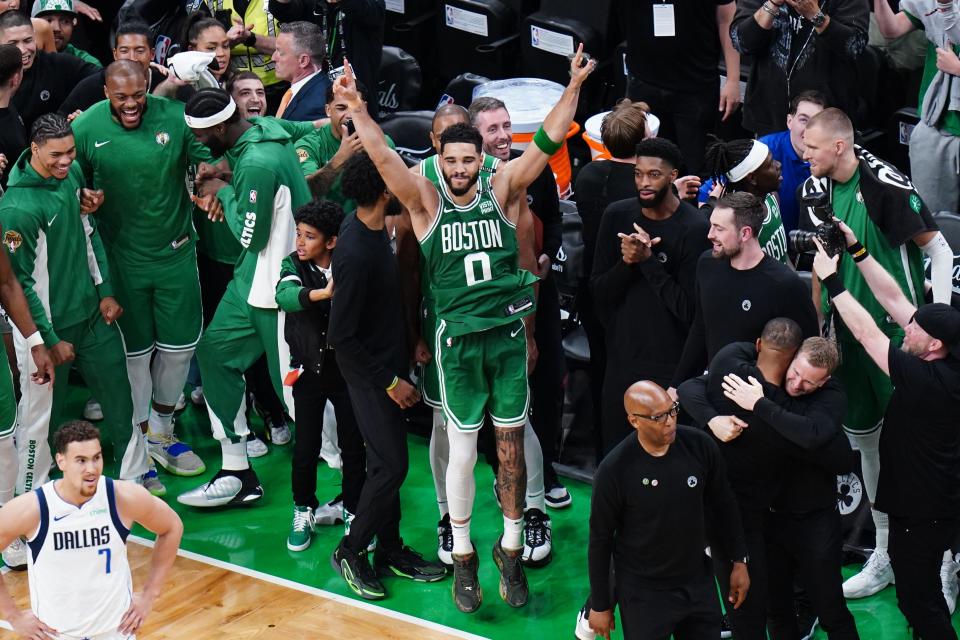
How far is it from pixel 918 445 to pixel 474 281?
1.77 meters

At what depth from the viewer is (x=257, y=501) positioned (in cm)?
710

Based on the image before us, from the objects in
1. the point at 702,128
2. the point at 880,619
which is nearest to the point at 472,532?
the point at 880,619

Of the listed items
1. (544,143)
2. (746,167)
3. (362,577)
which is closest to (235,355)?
(362,577)

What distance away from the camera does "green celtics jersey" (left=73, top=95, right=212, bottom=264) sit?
6742 millimetres

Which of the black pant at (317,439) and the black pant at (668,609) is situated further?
the black pant at (317,439)

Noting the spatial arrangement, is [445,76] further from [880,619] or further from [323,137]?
[880,619]

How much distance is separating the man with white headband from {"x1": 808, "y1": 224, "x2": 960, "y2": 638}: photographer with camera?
2407 millimetres

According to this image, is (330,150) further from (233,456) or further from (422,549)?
(422,549)

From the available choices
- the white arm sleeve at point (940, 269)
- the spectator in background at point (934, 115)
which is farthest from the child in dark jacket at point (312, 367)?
the spectator in background at point (934, 115)

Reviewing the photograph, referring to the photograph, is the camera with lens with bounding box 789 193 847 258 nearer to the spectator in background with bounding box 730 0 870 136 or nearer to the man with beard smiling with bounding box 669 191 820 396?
the man with beard smiling with bounding box 669 191 820 396

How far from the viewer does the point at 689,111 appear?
8.24 metres

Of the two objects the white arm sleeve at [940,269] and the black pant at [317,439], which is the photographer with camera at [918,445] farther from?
the black pant at [317,439]

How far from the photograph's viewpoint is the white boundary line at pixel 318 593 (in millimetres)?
6016

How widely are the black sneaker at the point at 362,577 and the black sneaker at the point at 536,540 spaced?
653mm
